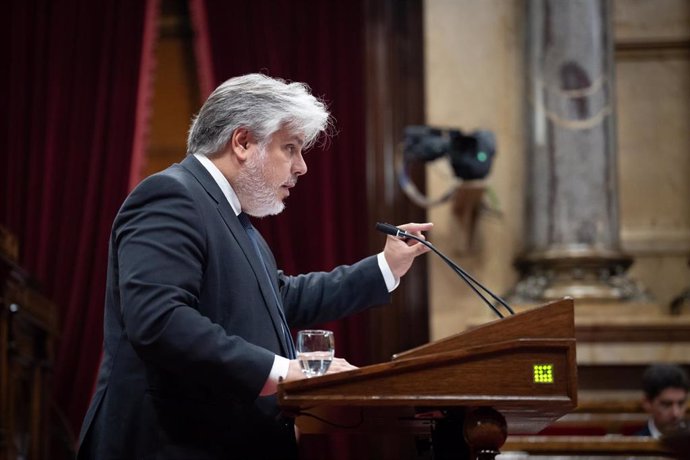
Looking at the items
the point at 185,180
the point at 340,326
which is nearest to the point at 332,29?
the point at 340,326

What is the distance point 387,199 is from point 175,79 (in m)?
1.90

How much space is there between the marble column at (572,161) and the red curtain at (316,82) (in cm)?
109

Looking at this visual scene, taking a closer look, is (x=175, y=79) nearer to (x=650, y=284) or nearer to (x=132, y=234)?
(x=650, y=284)

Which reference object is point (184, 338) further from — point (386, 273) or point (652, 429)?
point (652, 429)

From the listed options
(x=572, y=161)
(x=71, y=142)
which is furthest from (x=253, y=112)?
(x=71, y=142)

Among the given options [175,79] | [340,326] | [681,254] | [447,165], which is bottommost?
[340,326]

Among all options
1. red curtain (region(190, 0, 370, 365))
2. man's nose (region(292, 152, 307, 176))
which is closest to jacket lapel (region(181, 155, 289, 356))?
man's nose (region(292, 152, 307, 176))

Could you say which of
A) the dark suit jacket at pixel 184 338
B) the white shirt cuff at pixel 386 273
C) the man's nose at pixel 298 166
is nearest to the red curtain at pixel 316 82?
the white shirt cuff at pixel 386 273

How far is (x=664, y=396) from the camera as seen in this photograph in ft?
15.6

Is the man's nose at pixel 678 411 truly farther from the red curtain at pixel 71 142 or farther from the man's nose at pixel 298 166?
the red curtain at pixel 71 142

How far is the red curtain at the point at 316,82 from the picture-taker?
6355 mm

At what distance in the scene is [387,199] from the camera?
636 centimetres

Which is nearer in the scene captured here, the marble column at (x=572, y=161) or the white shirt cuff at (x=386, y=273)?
the white shirt cuff at (x=386, y=273)

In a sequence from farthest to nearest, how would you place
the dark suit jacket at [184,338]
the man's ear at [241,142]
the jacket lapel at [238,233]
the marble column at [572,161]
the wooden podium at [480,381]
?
the marble column at [572,161]
the man's ear at [241,142]
the jacket lapel at [238,233]
the dark suit jacket at [184,338]
the wooden podium at [480,381]
